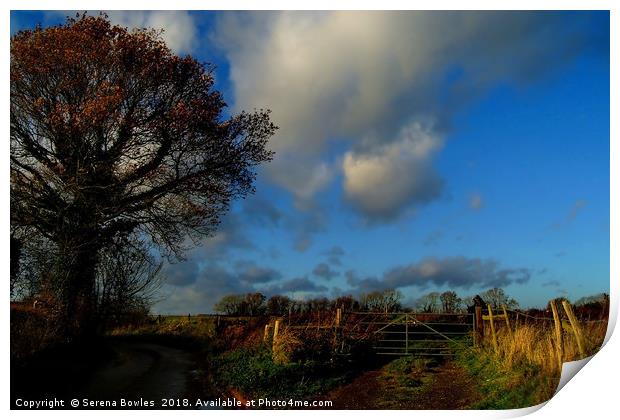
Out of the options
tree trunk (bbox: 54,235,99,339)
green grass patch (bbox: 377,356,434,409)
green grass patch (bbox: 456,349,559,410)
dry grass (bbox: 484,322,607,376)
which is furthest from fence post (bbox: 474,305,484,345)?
tree trunk (bbox: 54,235,99,339)

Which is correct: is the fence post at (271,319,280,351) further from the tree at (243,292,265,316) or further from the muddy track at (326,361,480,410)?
the muddy track at (326,361,480,410)

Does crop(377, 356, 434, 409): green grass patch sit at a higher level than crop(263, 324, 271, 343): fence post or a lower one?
lower

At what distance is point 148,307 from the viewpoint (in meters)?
12.6

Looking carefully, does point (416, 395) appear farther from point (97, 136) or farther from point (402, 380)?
point (97, 136)

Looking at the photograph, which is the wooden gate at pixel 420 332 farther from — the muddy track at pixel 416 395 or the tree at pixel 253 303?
the tree at pixel 253 303

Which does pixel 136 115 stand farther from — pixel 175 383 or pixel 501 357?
pixel 501 357

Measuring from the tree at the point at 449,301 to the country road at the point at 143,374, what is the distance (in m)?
6.10

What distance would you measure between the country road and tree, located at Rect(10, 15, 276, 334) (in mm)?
1297

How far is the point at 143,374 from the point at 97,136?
16.4 feet

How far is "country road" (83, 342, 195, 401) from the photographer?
10.3 metres

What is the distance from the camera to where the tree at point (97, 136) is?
11.5m

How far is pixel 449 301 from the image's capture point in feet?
45.5

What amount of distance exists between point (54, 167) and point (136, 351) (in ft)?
15.2

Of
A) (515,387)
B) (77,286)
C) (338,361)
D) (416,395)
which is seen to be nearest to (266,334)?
(338,361)
